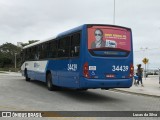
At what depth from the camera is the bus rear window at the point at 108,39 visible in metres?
14.3

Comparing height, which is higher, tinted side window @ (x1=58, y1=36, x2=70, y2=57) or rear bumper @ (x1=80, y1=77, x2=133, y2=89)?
tinted side window @ (x1=58, y1=36, x2=70, y2=57)

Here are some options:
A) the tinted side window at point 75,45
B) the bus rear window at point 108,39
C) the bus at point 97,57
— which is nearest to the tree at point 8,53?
the bus at point 97,57

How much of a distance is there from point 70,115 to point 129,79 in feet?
16.4

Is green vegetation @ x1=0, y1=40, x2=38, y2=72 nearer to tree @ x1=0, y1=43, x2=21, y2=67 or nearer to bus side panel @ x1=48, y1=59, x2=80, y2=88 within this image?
tree @ x1=0, y1=43, x2=21, y2=67

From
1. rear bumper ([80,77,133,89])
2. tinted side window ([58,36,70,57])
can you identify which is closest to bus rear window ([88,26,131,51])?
rear bumper ([80,77,133,89])

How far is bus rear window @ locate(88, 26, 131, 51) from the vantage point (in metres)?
14.3

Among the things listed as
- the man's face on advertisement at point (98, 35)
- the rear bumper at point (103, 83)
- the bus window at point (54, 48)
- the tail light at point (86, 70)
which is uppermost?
the man's face on advertisement at point (98, 35)

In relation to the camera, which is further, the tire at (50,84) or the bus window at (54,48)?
the tire at (50,84)

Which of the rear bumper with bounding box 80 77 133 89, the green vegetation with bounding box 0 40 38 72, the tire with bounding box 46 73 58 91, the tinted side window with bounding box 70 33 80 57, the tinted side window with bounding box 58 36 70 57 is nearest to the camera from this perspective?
the rear bumper with bounding box 80 77 133 89

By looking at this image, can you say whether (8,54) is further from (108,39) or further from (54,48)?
(108,39)

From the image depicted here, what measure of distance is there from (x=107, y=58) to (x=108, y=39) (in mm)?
814

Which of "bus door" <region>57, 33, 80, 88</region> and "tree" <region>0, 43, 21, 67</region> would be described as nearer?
"bus door" <region>57, 33, 80, 88</region>

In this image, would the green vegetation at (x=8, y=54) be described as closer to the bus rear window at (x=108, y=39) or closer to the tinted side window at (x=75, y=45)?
the tinted side window at (x=75, y=45)

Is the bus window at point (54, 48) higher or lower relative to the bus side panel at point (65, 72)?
higher
